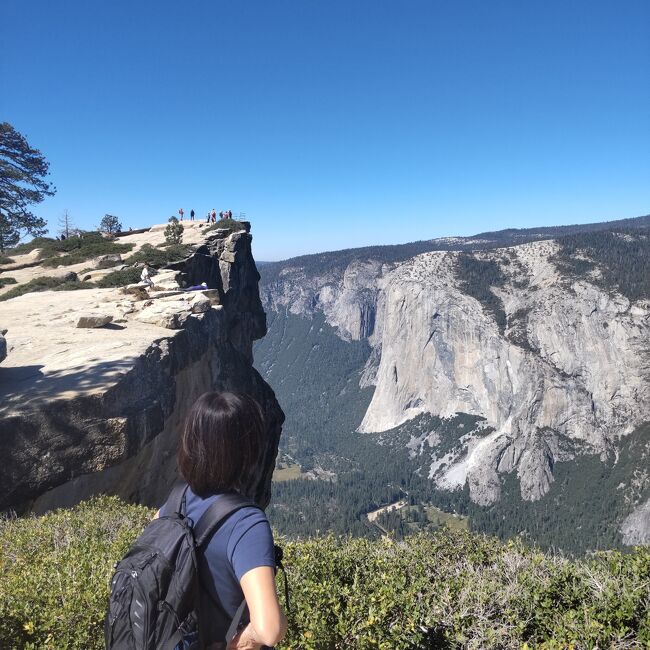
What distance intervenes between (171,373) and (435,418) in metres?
167

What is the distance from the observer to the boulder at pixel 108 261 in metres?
31.2

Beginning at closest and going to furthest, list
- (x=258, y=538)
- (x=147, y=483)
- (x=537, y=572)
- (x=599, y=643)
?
1. (x=258, y=538)
2. (x=599, y=643)
3. (x=537, y=572)
4. (x=147, y=483)

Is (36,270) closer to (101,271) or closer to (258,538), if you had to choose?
(101,271)

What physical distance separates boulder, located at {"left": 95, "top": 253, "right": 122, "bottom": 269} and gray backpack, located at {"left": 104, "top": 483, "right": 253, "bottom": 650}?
3159 cm

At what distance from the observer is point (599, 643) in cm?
510

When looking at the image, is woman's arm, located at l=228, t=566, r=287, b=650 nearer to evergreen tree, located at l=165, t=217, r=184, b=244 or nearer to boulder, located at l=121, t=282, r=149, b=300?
boulder, located at l=121, t=282, r=149, b=300

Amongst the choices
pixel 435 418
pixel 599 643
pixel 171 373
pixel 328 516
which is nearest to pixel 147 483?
pixel 171 373

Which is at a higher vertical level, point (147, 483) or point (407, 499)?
point (147, 483)

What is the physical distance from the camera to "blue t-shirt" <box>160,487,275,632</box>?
8.60ft

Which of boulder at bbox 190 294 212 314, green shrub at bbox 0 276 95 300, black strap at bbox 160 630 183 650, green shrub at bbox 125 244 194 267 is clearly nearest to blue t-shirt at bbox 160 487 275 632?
black strap at bbox 160 630 183 650

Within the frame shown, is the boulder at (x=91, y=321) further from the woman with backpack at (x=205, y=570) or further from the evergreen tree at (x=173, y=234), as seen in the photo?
the evergreen tree at (x=173, y=234)

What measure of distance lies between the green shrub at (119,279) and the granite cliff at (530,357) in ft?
403

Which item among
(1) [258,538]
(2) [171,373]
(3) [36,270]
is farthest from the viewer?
(3) [36,270]

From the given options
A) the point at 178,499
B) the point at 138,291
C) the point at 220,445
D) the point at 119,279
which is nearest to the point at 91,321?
the point at 138,291
